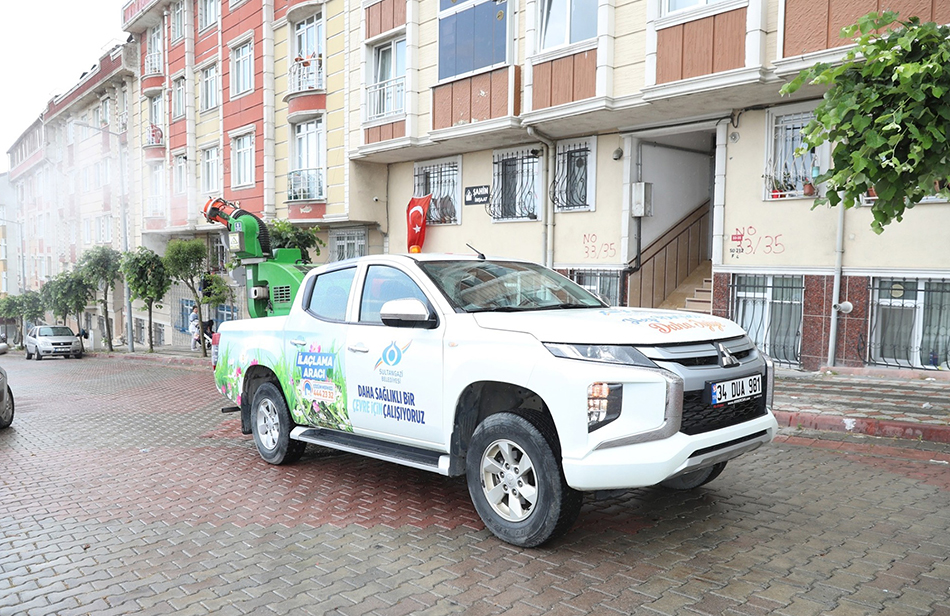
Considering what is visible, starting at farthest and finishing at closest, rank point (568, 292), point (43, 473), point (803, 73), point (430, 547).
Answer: point (43, 473)
point (803, 73)
point (568, 292)
point (430, 547)

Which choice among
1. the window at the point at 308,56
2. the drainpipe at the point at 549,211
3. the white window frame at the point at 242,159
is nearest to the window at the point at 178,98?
the white window frame at the point at 242,159

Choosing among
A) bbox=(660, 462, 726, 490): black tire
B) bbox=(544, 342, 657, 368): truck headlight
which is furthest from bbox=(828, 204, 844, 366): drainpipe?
bbox=(544, 342, 657, 368): truck headlight

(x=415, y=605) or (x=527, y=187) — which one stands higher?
(x=527, y=187)

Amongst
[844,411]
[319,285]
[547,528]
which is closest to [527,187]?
[844,411]

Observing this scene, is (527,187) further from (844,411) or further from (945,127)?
(945,127)

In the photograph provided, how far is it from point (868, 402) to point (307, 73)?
1844 centimetres

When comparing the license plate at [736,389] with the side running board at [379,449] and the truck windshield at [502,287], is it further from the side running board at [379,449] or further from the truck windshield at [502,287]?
the side running board at [379,449]

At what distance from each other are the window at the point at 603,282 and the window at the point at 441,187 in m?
4.11

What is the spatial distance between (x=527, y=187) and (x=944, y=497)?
11.9 m

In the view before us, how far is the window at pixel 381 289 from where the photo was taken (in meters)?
5.45

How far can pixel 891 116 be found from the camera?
6043mm

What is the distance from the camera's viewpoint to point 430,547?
180 inches

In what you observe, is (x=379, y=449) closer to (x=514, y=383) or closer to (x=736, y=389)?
(x=514, y=383)

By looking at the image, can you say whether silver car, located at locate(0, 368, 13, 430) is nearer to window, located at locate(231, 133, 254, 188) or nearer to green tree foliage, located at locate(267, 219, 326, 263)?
green tree foliage, located at locate(267, 219, 326, 263)
